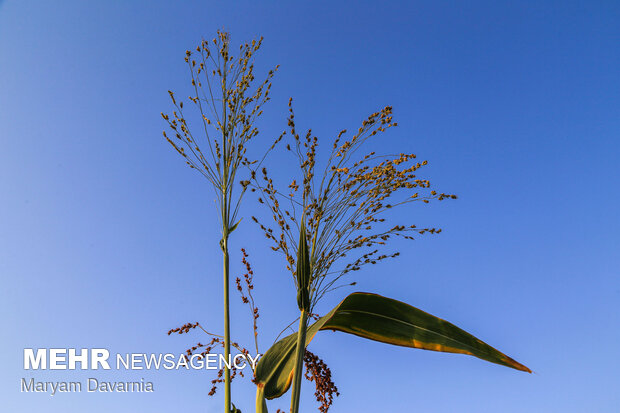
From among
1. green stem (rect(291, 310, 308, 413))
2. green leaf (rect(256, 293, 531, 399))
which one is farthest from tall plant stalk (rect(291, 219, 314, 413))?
green leaf (rect(256, 293, 531, 399))

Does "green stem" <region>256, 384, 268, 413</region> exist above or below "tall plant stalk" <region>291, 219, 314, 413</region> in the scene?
below

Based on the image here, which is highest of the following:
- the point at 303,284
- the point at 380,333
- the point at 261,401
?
the point at 303,284

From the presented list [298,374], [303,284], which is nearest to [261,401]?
[298,374]

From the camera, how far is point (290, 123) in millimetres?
1394

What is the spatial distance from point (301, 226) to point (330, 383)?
1.65ft

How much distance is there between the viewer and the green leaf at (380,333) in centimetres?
133

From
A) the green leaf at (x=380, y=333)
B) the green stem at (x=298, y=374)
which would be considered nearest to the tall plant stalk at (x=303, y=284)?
the green stem at (x=298, y=374)

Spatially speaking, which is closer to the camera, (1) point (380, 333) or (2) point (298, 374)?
(2) point (298, 374)

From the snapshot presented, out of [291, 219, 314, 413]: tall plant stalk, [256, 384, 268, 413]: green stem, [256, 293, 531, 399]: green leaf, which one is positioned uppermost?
[291, 219, 314, 413]: tall plant stalk

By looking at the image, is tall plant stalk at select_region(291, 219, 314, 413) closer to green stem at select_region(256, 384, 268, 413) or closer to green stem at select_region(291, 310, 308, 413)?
green stem at select_region(291, 310, 308, 413)

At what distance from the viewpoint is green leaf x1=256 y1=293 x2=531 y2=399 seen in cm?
133

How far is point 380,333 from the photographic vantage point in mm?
1489

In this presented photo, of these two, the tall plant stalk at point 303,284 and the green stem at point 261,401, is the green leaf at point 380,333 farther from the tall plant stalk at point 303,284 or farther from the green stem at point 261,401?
the tall plant stalk at point 303,284

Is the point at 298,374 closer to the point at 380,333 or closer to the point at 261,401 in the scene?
the point at 261,401
